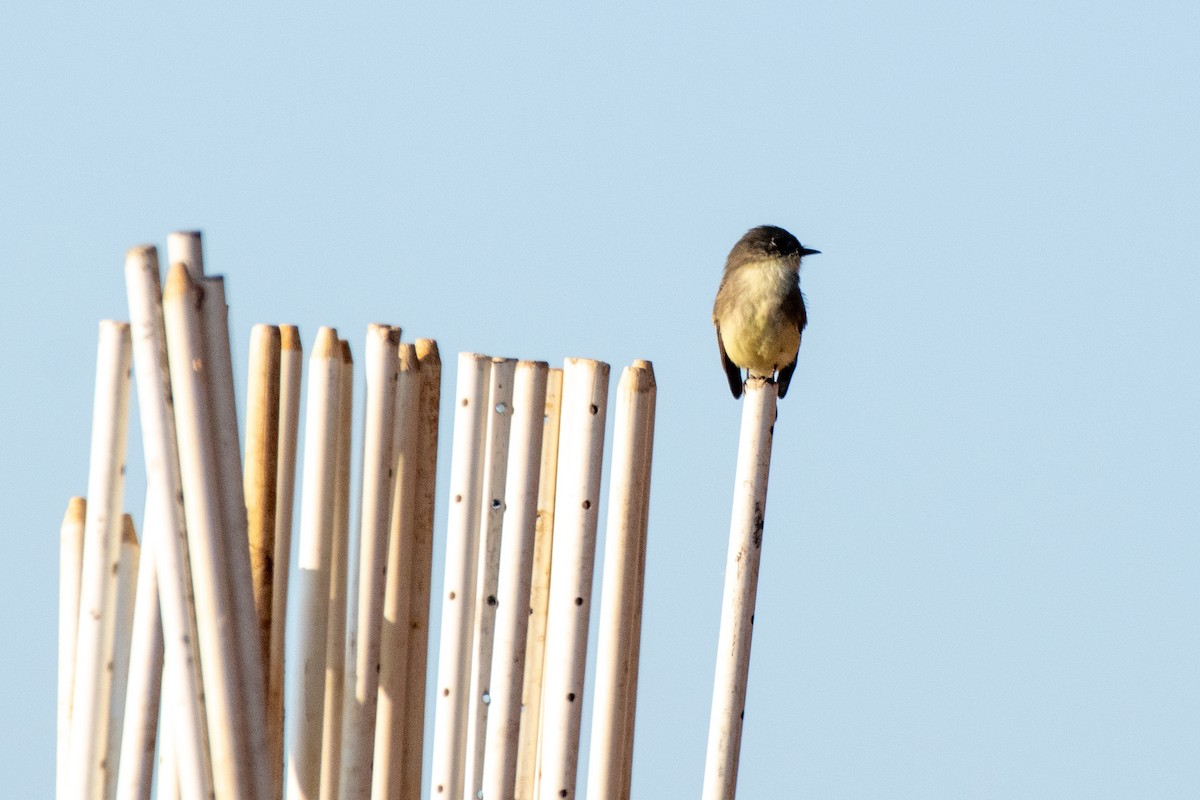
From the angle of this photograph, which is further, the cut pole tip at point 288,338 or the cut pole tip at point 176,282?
the cut pole tip at point 288,338

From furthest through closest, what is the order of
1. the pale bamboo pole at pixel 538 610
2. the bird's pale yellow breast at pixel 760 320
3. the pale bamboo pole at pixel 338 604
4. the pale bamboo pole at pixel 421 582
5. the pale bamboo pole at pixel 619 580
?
the bird's pale yellow breast at pixel 760 320
the pale bamboo pole at pixel 538 610
the pale bamboo pole at pixel 619 580
the pale bamboo pole at pixel 421 582
the pale bamboo pole at pixel 338 604

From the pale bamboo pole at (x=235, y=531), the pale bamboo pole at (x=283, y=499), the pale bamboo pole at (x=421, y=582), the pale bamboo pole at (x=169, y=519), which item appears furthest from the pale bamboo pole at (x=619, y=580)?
the pale bamboo pole at (x=169, y=519)

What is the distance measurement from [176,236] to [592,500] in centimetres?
239

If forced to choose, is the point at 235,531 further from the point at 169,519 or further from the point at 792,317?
the point at 792,317

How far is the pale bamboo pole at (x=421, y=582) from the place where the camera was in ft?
27.4

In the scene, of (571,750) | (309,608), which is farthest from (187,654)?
(571,750)

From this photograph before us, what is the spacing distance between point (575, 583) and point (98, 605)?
2.19 m

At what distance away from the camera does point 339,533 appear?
8250mm

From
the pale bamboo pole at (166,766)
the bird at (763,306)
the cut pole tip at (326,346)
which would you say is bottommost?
the pale bamboo pole at (166,766)

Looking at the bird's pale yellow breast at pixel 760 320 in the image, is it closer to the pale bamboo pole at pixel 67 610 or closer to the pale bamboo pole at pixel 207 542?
the pale bamboo pole at pixel 67 610

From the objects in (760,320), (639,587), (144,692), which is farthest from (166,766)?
(760,320)

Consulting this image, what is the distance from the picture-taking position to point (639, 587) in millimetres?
8977

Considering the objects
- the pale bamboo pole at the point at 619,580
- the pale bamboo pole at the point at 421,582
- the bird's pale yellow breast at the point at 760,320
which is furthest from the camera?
the bird's pale yellow breast at the point at 760,320

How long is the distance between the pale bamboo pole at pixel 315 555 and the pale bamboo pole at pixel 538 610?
1.16 meters
